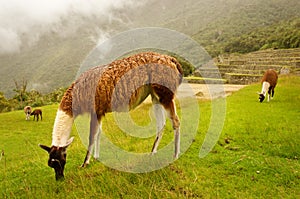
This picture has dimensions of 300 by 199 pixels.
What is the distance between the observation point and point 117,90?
4.40 m

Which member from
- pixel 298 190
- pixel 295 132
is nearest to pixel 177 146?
pixel 298 190

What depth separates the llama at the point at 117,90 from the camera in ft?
14.0

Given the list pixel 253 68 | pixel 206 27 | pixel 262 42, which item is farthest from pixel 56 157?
pixel 206 27

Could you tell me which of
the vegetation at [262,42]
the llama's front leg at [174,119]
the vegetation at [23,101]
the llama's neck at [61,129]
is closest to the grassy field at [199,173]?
the llama's front leg at [174,119]

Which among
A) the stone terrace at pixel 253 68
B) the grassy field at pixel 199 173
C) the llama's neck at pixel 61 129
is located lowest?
the grassy field at pixel 199 173

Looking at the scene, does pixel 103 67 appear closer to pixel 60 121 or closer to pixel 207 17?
pixel 60 121

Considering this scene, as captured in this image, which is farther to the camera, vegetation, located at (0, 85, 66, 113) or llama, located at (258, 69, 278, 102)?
vegetation, located at (0, 85, 66, 113)

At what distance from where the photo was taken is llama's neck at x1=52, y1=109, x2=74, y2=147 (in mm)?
3945

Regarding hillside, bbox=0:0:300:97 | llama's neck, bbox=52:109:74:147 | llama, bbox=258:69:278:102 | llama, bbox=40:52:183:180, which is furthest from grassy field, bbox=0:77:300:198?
hillside, bbox=0:0:300:97

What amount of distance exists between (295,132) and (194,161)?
2999 mm

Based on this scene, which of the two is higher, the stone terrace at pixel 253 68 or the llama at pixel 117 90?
the stone terrace at pixel 253 68

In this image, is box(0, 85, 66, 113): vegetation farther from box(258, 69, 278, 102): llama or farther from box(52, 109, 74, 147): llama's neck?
box(52, 109, 74, 147): llama's neck

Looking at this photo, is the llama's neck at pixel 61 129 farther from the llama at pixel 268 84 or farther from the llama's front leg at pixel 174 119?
the llama at pixel 268 84

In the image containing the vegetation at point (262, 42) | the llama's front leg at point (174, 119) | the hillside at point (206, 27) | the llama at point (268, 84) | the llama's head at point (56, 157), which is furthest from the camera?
the hillside at point (206, 27)
